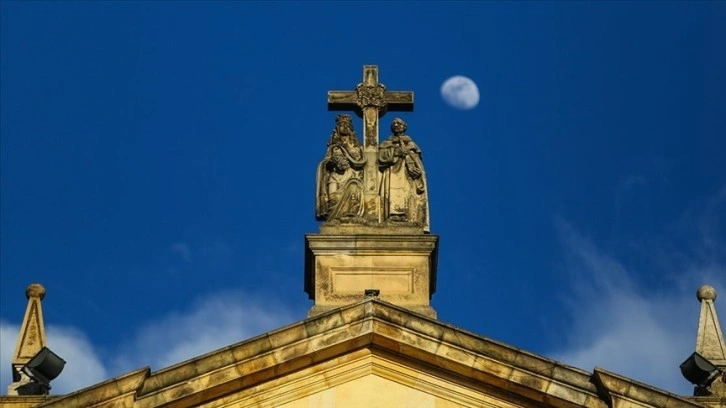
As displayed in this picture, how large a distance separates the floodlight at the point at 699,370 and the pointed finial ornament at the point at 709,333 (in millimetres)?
693

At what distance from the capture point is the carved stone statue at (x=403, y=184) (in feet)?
108

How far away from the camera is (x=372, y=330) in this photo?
1155 inches

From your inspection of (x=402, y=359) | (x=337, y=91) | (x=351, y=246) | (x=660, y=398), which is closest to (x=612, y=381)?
(x=660, y=398)

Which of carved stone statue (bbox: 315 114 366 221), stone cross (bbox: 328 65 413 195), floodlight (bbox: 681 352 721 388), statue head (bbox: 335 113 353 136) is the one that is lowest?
floodlight (bbox: 681 352 721 388)

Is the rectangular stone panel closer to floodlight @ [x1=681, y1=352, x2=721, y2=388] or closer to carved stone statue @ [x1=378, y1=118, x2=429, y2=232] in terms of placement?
carved stone statue @ [x1=378, y1=118, x2=429, y2=232]

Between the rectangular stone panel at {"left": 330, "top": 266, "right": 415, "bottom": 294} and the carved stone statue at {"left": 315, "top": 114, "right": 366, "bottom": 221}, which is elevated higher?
the carved stone statue at {"left": 315, "top": 114, "right": 366, "bottom": 221}

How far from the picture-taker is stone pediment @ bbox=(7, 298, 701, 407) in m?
28.8

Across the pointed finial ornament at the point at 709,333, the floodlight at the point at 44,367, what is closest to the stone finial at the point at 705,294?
the pointed finial ornament at the point at 709,333

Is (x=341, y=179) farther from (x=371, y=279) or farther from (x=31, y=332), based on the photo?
(x=31, y=332)

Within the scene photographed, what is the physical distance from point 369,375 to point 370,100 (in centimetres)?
664

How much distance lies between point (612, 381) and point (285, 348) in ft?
15.1

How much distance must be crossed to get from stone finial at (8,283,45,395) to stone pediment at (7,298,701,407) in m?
1.54

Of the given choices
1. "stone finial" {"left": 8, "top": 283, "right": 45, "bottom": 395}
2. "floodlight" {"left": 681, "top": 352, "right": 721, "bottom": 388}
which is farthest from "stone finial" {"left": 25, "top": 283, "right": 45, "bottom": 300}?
"floodlight" {"left": 681, "top": 352, "right": 721, "bottom": 388}

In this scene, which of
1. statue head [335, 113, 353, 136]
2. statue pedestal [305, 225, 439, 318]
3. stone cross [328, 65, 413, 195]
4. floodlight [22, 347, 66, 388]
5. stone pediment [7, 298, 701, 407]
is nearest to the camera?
stone pediment [7, 298, 701, 407]
